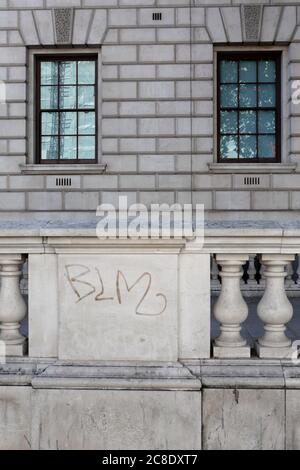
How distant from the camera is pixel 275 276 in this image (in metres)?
2.97

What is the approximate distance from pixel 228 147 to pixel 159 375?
9.81 metres

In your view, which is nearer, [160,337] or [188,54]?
[160,337]

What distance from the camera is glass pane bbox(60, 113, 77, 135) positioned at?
12.1 m

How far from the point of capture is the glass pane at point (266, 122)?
39.3 ft

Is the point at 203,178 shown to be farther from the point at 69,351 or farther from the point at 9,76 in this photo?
the point at 69,351

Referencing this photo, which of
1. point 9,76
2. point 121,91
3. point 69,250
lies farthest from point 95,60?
point 69,250

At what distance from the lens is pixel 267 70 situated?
471 inches

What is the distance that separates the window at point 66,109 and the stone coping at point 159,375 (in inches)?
376

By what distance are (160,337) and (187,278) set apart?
1.32ft

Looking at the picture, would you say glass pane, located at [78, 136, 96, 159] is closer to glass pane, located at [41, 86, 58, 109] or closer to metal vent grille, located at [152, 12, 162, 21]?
glass pane, located at [41, 86, 58, 109]

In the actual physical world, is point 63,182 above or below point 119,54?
below

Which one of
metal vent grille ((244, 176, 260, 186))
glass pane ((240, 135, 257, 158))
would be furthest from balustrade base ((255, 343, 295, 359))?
glass pane ((240, 135, 257, 158))

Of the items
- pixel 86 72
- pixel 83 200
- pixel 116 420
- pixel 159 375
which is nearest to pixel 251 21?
pixel 86 72

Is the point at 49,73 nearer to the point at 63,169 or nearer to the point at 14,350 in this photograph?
the point at 63,169
